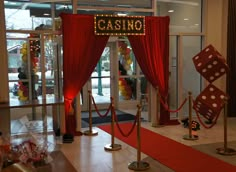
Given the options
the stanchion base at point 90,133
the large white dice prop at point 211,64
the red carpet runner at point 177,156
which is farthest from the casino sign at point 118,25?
the red carpet runner at point 177,156

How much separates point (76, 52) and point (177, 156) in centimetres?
294

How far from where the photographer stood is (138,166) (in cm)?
449

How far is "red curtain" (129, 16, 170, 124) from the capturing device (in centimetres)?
697

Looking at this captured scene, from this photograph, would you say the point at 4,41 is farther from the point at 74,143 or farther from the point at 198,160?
the point at 198,160

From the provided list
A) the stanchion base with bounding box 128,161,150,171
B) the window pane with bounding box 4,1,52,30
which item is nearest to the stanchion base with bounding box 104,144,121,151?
the stanchion base with bounding box 128,161,150,171

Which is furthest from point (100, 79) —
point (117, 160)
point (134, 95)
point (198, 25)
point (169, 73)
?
point (117, 160)

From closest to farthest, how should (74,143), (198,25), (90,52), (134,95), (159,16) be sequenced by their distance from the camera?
(74,143) → (90,52) → (159,16) → (198,25) → (134,95)

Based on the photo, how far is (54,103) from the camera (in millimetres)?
5961

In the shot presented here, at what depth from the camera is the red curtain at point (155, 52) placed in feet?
22.9

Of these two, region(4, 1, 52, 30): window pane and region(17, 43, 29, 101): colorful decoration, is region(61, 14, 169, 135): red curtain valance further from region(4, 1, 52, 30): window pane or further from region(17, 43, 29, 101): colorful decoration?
region(17, 43, 29, 101): colorful decoration

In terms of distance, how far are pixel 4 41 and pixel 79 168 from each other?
321cm

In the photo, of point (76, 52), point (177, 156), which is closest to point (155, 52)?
point (76, 52)

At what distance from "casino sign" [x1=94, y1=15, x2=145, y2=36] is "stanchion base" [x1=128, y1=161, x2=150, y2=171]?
10.0 feet

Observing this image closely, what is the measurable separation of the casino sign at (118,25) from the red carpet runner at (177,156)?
224cm
